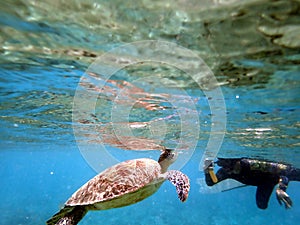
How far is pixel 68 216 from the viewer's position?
20.3 feet

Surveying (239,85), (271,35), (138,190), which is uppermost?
(271,35)

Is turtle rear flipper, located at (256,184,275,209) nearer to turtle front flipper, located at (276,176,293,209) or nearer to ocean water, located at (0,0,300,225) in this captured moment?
turtle front flipper, located at (276,176,293,209)

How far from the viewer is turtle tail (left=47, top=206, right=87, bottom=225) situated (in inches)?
234

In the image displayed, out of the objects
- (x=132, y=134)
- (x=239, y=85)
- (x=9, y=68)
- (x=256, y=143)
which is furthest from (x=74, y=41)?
(x=256, y=143)

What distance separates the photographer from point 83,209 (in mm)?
6535

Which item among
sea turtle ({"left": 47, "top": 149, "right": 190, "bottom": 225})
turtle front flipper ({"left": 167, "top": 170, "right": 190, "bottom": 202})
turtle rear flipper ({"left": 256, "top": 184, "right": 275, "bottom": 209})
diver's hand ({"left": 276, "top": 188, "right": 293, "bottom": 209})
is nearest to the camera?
turtle front flipper ({"left": 167, "top": 170, "right": 190, "bottom": 202})

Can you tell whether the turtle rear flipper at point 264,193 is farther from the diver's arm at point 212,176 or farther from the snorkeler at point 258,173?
the diver's arm at point 212,176

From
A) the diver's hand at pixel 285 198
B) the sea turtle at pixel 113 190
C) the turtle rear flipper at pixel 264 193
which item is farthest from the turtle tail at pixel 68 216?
the turtle rear flipper at pixel 264 193

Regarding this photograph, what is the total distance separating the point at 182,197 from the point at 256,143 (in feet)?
57.0

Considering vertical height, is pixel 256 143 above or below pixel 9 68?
below

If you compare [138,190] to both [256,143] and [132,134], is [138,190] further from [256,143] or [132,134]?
[256,143]

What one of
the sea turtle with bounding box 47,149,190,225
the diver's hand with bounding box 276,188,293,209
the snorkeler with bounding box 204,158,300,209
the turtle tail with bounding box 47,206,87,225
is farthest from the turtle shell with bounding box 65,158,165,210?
the snorkeler with bounding box 204,158,300,209

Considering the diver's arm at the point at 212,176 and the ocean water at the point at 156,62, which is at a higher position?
the ocean water at the point at 156,62

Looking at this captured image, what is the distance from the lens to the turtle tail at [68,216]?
19.5 feet
